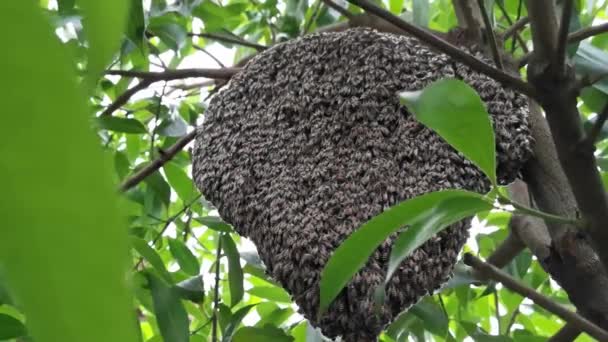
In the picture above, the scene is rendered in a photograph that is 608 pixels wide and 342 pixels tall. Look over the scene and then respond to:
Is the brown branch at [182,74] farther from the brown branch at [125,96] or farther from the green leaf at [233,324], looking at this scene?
the green leaf at [233,324]

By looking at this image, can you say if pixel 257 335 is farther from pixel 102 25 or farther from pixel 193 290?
pixel 102 25

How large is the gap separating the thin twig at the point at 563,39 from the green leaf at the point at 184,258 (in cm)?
59

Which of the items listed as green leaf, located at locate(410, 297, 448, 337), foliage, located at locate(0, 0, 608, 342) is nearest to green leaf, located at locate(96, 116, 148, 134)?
foliage, located at locate(0, 0, 608, 342)

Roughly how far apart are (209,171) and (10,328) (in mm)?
215

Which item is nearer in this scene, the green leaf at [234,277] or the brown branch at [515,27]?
the brown branch at [515,27]

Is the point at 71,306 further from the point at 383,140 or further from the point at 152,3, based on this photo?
the point at 152,3

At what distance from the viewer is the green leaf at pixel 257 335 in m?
0.70

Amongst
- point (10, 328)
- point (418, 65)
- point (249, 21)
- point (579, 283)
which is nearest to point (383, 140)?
point (418, 65)

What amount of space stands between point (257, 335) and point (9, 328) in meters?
0.23

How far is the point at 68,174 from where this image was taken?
75 millimetres

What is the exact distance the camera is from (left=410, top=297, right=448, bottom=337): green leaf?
2.54ft

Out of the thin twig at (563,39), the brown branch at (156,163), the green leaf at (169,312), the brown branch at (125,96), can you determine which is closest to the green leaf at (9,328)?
the green leaf at (169,312)

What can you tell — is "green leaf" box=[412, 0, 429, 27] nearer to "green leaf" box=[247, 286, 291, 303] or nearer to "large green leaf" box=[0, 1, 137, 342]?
"green leaf" box=[247, 286, 291, 303]

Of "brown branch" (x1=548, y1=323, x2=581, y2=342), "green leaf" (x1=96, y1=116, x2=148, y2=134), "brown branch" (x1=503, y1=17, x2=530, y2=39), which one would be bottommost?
"brown branch" (x1=548, y1=323, x2=581, y2=342)
